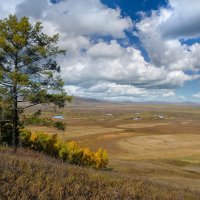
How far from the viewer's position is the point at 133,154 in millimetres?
80938

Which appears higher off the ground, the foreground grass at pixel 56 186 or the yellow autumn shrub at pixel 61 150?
the foreground grass at pixel 56 186

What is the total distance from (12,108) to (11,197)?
21.6 metres

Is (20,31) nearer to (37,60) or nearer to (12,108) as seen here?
(37,60)

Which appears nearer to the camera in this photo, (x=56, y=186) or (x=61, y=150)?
(x=56, y=186)

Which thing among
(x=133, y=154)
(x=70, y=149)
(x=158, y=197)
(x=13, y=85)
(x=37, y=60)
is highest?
(x=37, y=60)

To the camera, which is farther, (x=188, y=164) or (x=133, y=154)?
(x=133, y=154)

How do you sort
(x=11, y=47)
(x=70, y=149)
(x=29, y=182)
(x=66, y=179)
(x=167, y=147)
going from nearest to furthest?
→ (x=29, y=182) < (x=66, y=179) < (x=11, y=47) < (x=70, y=149) < (x=167, y=147)

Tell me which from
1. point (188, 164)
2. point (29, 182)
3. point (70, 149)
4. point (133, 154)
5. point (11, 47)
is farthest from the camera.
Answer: point (133, 154)

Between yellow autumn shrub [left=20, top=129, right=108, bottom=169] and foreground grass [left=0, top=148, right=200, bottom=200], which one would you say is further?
yellow autumn shrub [left=20, top=129, right=108, bottom=169]

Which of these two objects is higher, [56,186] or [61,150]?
[56,186]

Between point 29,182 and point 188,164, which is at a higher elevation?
point 29,182

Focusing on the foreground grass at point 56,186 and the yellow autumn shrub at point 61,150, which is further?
the yellow autumn shrub at point 61,150

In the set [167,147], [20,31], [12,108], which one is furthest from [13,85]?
[167,147]

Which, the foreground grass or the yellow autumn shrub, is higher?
the foreground grass
